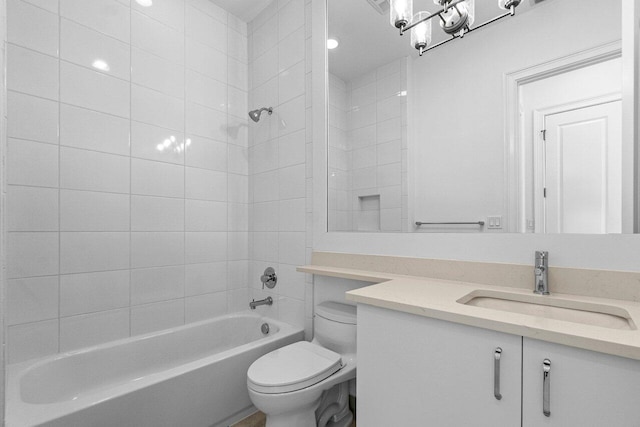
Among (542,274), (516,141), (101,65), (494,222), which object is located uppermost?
(101,65)

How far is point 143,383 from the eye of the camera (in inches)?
48.1

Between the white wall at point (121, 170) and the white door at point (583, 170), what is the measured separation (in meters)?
1.90

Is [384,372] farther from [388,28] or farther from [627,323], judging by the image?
[388,28]

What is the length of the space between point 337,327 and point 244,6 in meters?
2.30

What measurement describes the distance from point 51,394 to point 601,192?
242 centimetres

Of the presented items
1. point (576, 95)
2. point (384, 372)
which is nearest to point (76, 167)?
point (384, 372)

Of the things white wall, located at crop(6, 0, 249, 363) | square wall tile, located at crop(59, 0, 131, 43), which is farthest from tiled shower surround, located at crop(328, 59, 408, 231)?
square wall tile, located at crop(59, 0, 131, 43)

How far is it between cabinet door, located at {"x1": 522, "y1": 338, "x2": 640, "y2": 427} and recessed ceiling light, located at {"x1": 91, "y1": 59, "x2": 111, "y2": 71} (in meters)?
2.25

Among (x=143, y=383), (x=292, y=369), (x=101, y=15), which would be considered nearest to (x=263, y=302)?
(x=292, y=369)

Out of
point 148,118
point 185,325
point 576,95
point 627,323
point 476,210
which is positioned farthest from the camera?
point 185,325

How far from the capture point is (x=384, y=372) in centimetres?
99

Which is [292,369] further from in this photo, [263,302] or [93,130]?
[93,130]

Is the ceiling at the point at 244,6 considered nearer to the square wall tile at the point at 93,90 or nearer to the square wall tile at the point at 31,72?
the square wall tile at the point at 93,90

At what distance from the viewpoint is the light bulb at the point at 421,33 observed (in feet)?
4.66
